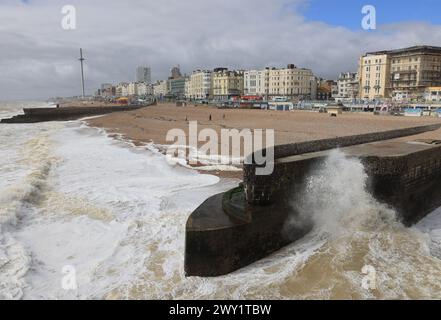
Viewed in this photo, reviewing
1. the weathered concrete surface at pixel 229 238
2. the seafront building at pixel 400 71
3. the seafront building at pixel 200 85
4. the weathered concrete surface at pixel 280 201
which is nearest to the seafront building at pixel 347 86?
the seafront building at pixel 400 71

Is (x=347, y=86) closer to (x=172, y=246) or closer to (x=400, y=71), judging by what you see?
(x=400, y=71)

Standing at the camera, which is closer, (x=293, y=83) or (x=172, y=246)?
(x=172, y=246)

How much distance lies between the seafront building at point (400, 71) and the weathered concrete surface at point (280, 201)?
89508 mm

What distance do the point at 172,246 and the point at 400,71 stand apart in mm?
107851

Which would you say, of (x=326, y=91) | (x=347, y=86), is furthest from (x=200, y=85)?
(x=347, y=86)

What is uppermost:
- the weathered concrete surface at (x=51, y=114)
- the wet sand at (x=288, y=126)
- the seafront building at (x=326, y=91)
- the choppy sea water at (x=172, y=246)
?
the seafront building at (x=326, y=91)

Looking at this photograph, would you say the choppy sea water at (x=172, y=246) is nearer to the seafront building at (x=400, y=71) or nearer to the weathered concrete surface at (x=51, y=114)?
the weathered concrete surface at (x=51, y=114)

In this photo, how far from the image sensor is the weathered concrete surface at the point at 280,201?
716cm

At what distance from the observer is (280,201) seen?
820 centimetres

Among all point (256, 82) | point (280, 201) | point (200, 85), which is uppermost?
point (200, 85)

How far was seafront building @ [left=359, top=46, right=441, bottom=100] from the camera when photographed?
312 ft

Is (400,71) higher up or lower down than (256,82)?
higher up

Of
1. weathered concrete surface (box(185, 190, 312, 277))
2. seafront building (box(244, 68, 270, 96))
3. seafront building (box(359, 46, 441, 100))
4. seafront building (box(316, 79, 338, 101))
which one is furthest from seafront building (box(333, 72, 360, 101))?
weathered concrete surface (box(185, 190, 312, 277))
